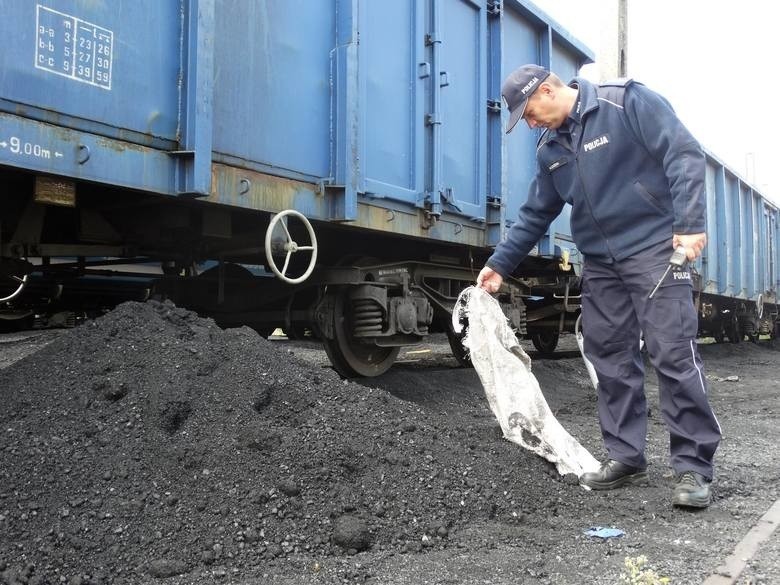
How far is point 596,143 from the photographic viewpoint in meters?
2.93

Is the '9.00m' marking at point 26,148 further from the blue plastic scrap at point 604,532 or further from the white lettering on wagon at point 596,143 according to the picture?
the blue plastic scrap at point 604,532

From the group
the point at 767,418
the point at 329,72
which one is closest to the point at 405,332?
the point at 329,72

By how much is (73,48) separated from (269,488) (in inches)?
80.6

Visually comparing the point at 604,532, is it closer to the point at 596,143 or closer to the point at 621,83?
the point at 596,143

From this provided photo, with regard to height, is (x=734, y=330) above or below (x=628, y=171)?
below

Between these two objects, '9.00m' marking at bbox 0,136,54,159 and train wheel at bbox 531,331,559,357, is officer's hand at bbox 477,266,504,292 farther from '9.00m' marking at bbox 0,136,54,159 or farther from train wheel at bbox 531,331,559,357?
train wheel at bbox 531,331,559,357

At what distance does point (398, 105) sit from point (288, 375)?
8.30 ft

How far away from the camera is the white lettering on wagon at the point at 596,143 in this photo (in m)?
2.91

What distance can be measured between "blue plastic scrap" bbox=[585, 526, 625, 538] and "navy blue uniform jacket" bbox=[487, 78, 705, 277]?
1.18 metres

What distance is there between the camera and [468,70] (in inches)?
224

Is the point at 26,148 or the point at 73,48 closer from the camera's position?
the point at 26,148

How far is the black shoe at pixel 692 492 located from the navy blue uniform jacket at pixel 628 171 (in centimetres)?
99

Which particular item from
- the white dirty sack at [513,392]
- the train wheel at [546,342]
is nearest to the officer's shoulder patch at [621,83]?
the white dirty sack at [513,392]

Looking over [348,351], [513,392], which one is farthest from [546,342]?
[513,392]
